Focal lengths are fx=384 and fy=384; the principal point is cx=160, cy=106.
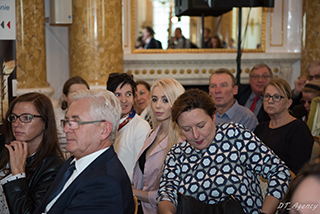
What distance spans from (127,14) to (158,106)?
15.1 ft

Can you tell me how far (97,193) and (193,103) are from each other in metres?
0.84

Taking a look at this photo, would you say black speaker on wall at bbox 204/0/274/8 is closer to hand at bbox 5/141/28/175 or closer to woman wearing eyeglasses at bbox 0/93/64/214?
woman wearing eyeglasses at bbox 0/93/64/214

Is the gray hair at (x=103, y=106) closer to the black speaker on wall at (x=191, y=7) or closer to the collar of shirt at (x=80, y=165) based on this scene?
the collar of shirt at (x=80, y=165)

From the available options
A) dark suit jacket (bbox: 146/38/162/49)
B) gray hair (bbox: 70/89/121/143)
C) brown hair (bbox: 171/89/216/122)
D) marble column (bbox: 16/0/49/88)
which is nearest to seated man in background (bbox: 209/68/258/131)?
brown hair (bbox: 171/89/216/122)

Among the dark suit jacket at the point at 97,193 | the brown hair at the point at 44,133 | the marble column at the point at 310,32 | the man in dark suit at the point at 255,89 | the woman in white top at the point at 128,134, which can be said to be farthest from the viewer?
the marble column at the point at 310,32

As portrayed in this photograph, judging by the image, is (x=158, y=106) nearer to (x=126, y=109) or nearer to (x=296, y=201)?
(x=126, y=109)

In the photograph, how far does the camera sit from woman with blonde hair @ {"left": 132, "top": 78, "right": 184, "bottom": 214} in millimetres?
2693

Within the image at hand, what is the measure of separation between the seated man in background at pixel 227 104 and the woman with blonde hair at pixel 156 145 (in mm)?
943

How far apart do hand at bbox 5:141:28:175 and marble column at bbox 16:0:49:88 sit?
2.85 m

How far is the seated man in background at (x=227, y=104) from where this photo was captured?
12.0 feet

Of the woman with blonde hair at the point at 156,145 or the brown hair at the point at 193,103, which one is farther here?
the woman with blonde hair at the point at 156,145

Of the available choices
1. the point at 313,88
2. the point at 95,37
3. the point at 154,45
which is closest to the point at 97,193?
the point at 313,88

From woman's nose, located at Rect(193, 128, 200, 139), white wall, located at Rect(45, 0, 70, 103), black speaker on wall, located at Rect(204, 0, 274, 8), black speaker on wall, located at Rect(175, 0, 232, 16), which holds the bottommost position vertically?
woman's nose, located at Rect(193, 128, 200, 139)

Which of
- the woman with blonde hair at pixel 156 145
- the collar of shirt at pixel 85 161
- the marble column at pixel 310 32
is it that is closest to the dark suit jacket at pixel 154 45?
the marble column at pixel 310 32
